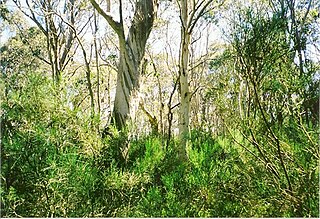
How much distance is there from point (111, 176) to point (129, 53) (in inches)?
41.5

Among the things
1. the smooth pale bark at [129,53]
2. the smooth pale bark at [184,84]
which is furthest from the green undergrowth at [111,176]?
the smooth pale bark at [184,84]

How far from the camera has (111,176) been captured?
183 centimetres

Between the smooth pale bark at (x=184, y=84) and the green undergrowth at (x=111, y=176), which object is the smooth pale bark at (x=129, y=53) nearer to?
the green undergrowth at (x=111, y=176)

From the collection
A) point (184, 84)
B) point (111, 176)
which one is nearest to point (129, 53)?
point (111, 176)

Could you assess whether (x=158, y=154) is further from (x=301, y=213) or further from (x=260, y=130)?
(x=301, y=213)

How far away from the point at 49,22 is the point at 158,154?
4.20 meters

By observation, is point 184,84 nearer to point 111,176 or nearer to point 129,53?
point 129,53

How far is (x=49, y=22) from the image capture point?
569cm

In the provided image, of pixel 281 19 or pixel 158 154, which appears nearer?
pixel 281 19

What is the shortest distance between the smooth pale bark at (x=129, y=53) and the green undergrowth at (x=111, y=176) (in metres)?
0.46

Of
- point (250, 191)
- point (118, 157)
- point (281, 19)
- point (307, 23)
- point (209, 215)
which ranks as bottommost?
point (209, 215)

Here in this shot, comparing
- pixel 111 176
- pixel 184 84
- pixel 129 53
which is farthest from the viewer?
pixel 184 84

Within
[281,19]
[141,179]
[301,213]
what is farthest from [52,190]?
[281,19]

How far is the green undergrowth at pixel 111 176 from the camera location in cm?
150
